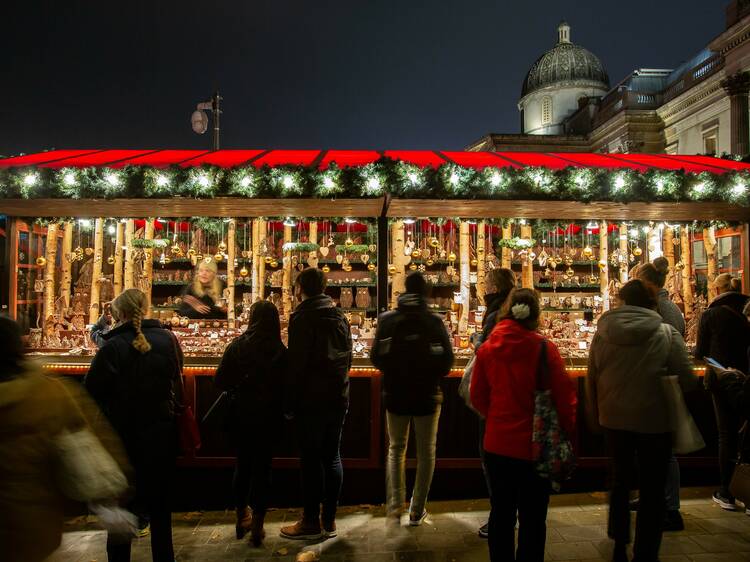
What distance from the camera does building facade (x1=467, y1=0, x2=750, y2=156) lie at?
15.5 m

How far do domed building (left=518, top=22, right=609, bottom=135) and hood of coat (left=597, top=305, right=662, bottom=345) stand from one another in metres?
30.1

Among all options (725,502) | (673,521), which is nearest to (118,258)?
(673,521)

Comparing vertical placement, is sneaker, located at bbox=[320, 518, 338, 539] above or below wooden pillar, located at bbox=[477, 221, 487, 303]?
below

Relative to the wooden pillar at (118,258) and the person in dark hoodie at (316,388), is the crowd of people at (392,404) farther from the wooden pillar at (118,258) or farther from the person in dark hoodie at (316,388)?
the wooden pillar at (118,258)

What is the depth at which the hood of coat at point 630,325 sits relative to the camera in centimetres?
272

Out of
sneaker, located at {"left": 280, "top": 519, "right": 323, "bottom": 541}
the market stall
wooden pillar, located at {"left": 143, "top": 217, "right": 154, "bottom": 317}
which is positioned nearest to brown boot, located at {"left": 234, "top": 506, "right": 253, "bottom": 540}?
sneaker, located at {"left": 280, "top": 519, "right": 323, "bottom": 541}

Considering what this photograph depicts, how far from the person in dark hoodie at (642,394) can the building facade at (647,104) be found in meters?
16.2

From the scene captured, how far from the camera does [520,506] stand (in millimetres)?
2463

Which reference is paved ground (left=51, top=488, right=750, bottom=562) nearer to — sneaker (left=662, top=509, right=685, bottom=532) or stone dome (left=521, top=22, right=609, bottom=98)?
sneaker (left=662, top=509, right=685, bottom=532)

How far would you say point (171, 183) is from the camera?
4.44m

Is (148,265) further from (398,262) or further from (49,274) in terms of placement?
(398,262)

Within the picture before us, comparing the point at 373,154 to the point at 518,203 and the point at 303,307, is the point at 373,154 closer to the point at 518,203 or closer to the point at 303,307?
the point at 518,203

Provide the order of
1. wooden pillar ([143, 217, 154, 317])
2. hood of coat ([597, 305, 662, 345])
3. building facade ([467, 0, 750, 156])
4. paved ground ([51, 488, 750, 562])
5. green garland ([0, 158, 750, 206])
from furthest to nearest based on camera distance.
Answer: building facade ([467, 0, 750, 156]), wooden pillar ([143, 217, 154, 317]), green garland ([0, 158, 750, 206]), paved ground ([51, 488, 750, 562]), hood of coat ([597, 305, 662, 345])

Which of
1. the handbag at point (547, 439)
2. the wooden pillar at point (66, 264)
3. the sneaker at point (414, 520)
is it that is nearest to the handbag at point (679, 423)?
the handbag at point (547, 439)
